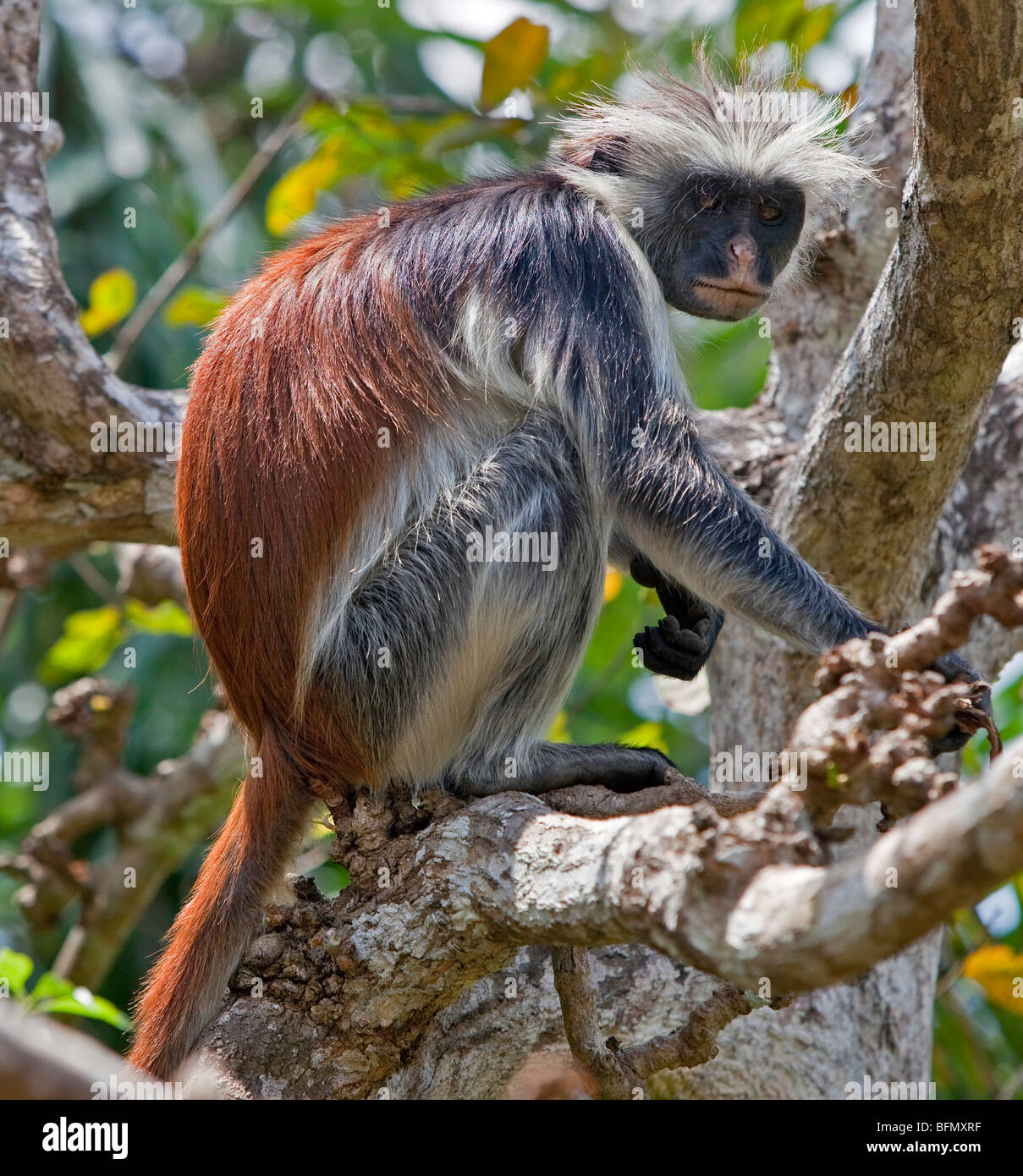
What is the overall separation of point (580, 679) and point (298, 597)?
694cm

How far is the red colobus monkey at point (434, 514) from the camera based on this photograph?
202 inches

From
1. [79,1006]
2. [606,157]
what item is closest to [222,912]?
[79,1006]

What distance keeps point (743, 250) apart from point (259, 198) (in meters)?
10.8

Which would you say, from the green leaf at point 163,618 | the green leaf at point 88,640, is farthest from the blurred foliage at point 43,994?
the green leaf at point 88,640

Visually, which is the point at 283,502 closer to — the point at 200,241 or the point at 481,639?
the point at 481,639

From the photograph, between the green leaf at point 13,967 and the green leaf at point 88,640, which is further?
the green leaf at point 88,640

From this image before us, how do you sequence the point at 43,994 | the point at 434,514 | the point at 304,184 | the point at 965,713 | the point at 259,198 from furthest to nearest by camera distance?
the point at 259,198
the point at 304,184
the point at 434,514
the point at 43,994
the point at 965,713

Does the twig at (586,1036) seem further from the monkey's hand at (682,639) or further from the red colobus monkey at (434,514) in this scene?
the monkey's hand at (682,639)

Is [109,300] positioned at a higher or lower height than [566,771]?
higher

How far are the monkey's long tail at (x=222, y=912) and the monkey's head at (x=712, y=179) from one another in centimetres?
279

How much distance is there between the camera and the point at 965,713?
14.0ft

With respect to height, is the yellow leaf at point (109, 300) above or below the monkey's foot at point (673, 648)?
above

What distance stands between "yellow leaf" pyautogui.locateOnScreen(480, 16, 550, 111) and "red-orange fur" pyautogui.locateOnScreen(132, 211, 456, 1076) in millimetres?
3239

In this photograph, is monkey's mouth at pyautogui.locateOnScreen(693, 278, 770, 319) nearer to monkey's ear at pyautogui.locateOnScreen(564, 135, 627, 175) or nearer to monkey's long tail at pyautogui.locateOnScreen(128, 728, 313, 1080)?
monkey's ear at pyautogui.locateOnScreen(564, 135, 627, 175)
